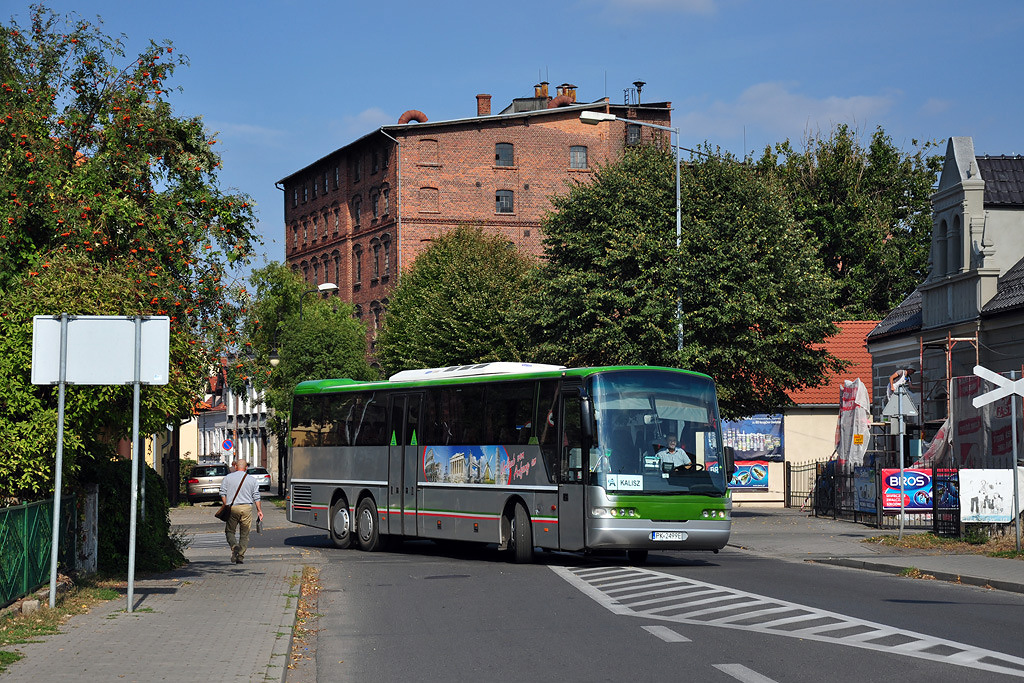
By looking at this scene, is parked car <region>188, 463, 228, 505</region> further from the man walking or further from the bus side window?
the bus side window

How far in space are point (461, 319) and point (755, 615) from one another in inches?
1552

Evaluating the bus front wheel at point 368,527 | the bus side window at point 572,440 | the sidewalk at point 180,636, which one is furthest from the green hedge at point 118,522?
the bus front wheel at point 368,527

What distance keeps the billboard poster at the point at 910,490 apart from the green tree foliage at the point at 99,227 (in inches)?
640

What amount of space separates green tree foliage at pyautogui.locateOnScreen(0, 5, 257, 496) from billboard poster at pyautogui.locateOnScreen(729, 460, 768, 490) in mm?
27634

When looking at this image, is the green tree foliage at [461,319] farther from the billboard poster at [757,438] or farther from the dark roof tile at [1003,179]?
the dark roof tile at [1003,179]

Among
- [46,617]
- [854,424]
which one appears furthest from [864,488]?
[46,617]

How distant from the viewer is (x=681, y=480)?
2017 centimetres

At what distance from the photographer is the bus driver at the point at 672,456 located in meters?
20.1

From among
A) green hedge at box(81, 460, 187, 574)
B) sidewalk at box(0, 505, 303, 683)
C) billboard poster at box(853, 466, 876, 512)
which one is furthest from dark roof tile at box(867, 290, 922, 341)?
green hedge at box(81, 460, 187, 574)

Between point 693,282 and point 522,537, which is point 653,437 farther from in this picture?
point 693,282

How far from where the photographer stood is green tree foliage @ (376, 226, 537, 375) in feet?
168

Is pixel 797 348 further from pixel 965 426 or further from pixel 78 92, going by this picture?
pixel 78 92

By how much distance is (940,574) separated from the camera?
712 inches

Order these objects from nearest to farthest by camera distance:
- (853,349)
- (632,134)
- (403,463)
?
(403,463) → (853,349) → (632,134)
